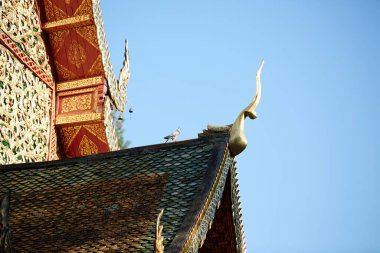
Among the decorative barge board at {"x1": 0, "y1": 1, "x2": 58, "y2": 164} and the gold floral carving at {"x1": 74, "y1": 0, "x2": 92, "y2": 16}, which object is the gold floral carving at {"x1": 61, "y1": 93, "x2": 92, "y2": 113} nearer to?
the decorative barge board at {"x1": 0, "y1": 1, "x2": 58, "y2": 164}

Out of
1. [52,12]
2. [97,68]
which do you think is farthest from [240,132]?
[52,12]

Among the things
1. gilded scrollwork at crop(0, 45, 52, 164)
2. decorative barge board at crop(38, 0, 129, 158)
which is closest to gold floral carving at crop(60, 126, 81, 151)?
decorative barge board at crop(38, 0, 129, 158)

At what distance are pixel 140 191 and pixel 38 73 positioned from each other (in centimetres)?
267

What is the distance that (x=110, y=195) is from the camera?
366 centimetres

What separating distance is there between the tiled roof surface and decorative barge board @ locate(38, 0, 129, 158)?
1541 mm

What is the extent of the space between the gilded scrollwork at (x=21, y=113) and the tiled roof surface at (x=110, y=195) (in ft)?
1.80

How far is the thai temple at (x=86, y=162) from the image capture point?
124 inches

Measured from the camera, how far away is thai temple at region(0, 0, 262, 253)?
3.15 m

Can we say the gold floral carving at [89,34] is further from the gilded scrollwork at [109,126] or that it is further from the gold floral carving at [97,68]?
the gilded scrollwork at [109,126]

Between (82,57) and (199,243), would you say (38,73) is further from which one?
(199,243)

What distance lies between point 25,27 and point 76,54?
68cm

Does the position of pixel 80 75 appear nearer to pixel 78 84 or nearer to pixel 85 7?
pixel 78 84

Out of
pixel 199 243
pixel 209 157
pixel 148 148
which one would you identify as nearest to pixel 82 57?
pixel 148 148

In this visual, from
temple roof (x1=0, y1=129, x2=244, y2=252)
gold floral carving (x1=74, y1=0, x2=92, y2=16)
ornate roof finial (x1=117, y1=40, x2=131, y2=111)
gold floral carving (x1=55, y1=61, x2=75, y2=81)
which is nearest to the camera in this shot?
temple roof (x1=0, y1=129, x2=244, y2=252)
